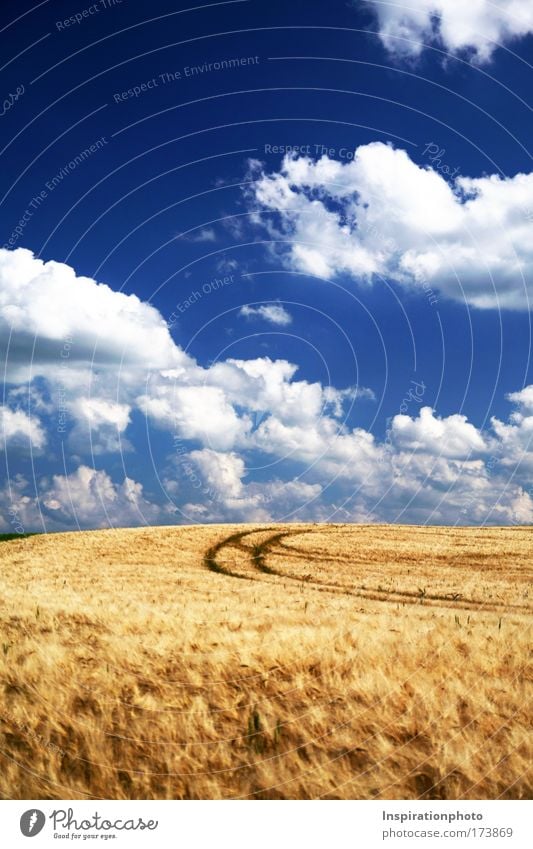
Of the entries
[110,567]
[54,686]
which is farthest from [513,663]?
[110,567]

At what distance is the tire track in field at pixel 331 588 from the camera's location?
24438mm

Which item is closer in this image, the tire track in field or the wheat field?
the wheat field
